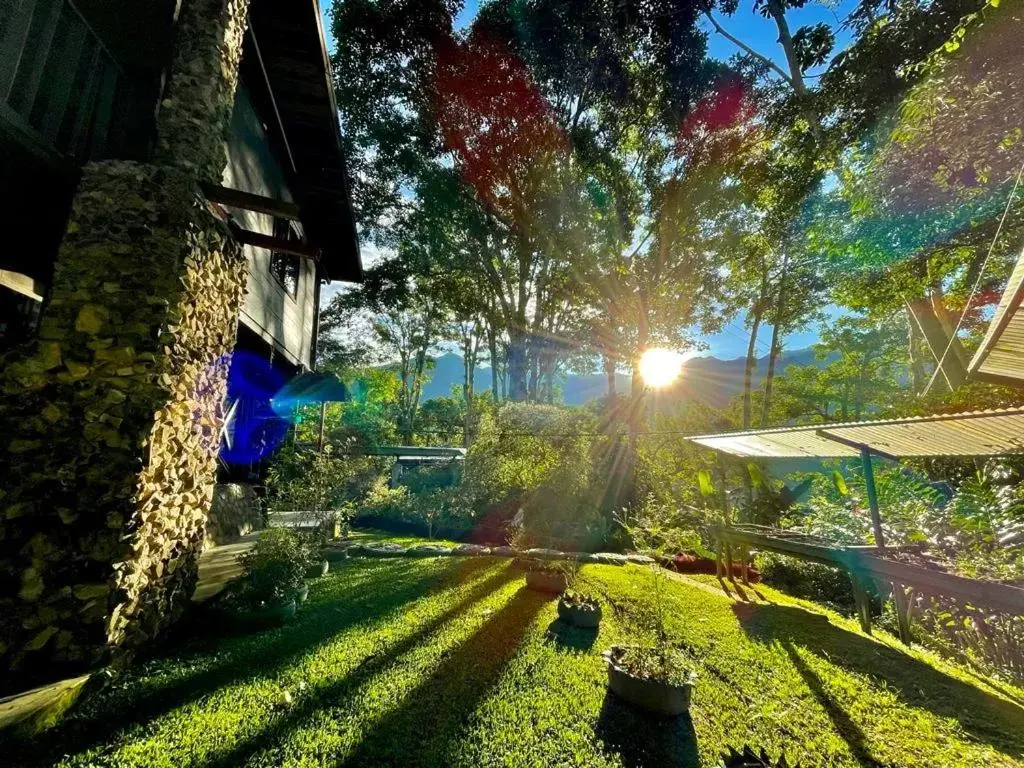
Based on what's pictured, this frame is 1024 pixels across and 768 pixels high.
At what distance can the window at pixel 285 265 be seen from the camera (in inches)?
337

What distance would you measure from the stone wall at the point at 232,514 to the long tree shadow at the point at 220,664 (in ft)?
9.38

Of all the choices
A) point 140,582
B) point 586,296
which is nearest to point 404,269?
point 586,296

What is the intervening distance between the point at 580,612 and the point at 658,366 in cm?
1787

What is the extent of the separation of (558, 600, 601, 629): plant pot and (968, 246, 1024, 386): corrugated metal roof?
5426mm

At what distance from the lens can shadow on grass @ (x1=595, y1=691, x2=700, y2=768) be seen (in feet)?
9.90

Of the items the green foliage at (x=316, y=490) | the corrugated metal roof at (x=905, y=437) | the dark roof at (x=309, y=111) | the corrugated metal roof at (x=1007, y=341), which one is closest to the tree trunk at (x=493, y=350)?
the dark roof at (x=309, y=111)

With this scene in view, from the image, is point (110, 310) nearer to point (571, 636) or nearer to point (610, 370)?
point (571, 636)

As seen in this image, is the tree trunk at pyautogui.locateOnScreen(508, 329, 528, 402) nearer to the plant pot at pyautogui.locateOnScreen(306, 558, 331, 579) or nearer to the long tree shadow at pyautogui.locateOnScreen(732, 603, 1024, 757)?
the plant pot at pyautogui.locateOnScreen(306, 558, 331, 579)

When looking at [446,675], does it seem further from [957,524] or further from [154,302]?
[957,524]

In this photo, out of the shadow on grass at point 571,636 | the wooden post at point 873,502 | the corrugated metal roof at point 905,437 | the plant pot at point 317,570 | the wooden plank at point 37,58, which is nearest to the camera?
the wooden plank at point 37,58

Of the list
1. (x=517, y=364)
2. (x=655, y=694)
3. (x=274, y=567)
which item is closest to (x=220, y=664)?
(x=274, y=567)

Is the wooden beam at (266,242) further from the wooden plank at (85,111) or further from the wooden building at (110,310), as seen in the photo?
the wooden plank at (85,111)

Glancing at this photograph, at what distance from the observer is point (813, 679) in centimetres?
465

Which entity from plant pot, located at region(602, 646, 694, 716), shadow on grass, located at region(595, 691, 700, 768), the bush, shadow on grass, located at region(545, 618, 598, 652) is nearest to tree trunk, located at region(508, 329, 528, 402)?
the bush
